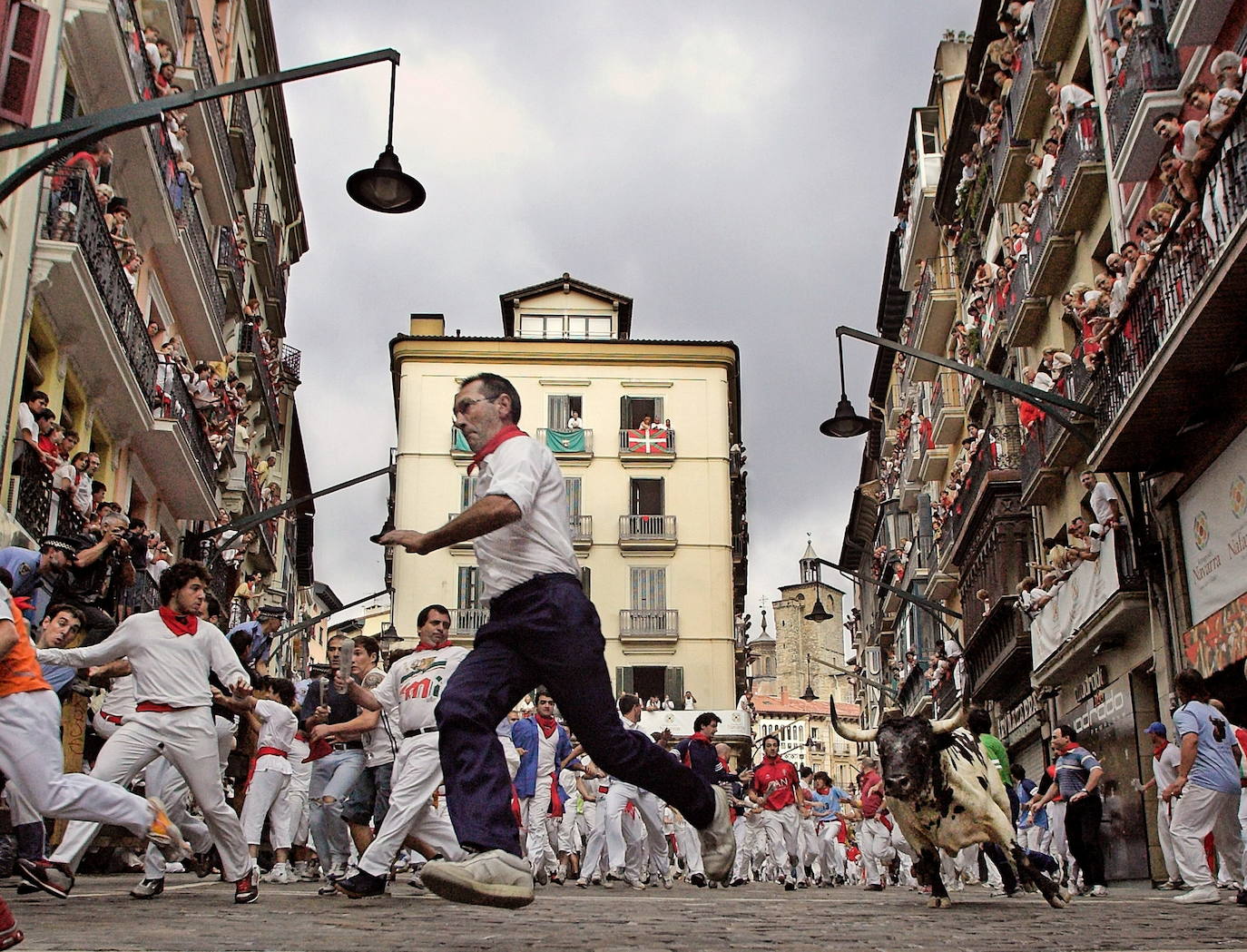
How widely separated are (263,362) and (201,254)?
1166cm

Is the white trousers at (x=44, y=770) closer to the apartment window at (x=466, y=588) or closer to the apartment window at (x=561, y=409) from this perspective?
the apartment window at (x=466, y=588)

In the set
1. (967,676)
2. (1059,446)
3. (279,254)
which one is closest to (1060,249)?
(1059,446)

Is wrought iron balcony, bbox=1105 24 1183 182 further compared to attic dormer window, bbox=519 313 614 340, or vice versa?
attic dormer window, bbox=519 313 614 340

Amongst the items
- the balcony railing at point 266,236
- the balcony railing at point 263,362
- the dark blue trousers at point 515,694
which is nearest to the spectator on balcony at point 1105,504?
the dark blue trousers at point 515,694

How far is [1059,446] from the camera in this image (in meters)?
25.7

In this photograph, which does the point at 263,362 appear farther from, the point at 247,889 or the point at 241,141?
the point at 247,889

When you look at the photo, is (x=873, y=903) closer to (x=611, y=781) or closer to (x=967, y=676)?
(x=611, y=781)

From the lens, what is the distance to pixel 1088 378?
76.3 ft

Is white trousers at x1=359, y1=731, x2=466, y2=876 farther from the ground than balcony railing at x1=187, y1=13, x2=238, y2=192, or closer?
closer

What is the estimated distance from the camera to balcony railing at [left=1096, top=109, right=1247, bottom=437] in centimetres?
1495

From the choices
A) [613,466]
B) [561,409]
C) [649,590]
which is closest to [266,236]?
[561,409]

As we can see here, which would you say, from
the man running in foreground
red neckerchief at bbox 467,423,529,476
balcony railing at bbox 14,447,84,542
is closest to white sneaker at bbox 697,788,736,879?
the man running in foreground

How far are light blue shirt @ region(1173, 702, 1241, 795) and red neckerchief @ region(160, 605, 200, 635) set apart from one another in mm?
7584

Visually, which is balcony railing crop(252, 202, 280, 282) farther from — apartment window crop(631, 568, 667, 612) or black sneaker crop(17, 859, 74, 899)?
black sneaker crop(17, 859, 74, 899)
